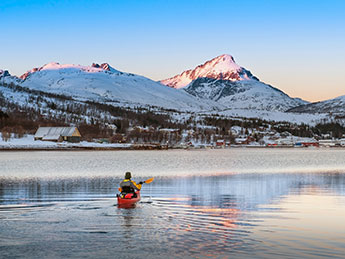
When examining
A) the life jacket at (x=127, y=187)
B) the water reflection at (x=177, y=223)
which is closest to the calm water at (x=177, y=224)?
the water reflection at (x=177, y=223)

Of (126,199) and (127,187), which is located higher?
(127,187)

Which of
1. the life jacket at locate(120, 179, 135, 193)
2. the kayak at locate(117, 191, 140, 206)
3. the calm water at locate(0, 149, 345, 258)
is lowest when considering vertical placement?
the calm water at locate(0, 149, 345, 258)

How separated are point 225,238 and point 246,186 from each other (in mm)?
24020

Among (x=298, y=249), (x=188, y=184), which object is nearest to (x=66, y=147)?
(x=188, y=184)

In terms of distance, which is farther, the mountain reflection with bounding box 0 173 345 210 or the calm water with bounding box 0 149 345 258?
the mountain reflection with bounding box 0 173 345 210

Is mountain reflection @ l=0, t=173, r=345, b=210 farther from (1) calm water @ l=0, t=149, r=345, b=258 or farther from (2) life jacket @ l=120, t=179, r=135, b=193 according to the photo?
(2) life jacket @ l=120, t=179, r=135, b=193

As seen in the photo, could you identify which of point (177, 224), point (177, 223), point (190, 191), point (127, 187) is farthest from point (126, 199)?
point (190, 191)

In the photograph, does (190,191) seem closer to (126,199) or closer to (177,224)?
(126,199)

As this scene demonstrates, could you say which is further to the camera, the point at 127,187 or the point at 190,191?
the point at 190,191

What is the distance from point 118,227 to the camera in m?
23.2

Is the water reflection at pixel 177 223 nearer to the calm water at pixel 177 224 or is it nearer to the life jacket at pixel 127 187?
the calm water at pixel 177 224

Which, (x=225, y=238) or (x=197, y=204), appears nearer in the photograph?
(x=225, y=238)

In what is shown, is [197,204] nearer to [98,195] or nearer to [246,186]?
[98,195]

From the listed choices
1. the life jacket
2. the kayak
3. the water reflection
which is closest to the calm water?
the water reflection
